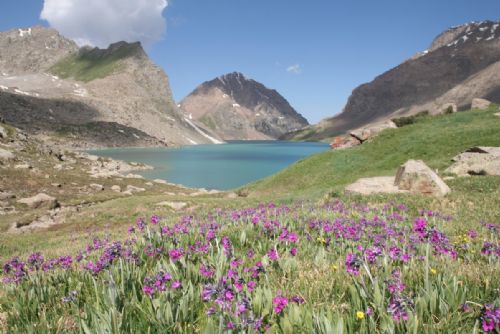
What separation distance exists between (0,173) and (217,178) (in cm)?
4549

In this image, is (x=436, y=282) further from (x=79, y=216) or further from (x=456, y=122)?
(x=456, y=122)

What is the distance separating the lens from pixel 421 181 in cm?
1955

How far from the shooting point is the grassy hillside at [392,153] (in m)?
33.1

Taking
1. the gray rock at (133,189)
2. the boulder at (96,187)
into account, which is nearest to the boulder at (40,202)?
the boulder at (96,187)

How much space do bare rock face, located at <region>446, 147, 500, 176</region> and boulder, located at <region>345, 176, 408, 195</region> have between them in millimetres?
5840

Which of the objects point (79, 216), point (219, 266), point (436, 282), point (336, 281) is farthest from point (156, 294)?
point (79, 216)

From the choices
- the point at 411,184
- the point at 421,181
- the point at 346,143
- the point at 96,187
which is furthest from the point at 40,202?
the point at 346,143

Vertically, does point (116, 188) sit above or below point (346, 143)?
below

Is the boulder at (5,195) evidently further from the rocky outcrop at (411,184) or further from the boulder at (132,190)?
the rocky outcrop at (411,184)

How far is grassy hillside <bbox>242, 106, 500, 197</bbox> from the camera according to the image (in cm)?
3306

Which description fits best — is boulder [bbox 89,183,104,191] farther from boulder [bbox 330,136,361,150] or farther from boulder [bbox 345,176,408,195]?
boulder [bbox 345,176,408,195]

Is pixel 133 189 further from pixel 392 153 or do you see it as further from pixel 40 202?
pixel 392 153

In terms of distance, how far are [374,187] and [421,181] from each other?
3057 mm

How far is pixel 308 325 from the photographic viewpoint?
2840mm
